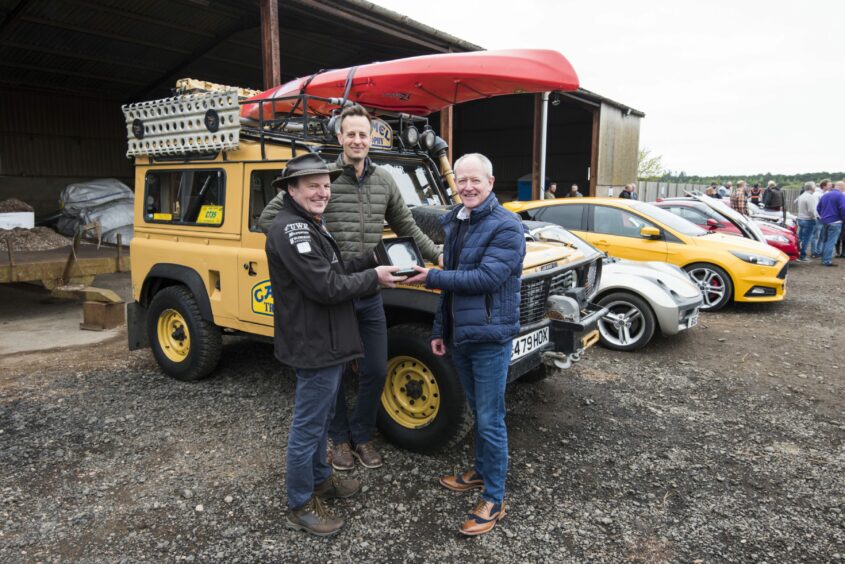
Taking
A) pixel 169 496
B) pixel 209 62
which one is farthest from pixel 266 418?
pixel 209 62

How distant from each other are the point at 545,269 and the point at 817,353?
4378 mm

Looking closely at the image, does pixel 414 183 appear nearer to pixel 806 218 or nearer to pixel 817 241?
pixel 806 218

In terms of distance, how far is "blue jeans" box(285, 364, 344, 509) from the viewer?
9.04ft

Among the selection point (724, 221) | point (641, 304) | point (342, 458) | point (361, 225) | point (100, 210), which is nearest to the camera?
point (361, 225)

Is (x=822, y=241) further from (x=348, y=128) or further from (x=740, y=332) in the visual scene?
(x=348, y=128)

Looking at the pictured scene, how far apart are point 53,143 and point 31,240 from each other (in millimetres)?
8990

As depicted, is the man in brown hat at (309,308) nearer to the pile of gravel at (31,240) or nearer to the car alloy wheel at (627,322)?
the car alloy wheel at (627,322)

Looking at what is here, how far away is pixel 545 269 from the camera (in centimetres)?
375

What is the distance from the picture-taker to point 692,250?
25.5ft

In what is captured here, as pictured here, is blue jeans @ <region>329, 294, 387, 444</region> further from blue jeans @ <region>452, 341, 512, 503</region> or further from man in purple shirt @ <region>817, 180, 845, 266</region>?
man in purple shirt @ <region>817, 180, 845, 266</region>

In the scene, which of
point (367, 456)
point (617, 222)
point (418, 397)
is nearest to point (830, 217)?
point (617, 222)

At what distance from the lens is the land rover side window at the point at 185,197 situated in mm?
4441

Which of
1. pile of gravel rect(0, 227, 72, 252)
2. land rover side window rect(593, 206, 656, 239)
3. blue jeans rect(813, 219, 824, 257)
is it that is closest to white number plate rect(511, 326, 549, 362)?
land rover side window rect(593, 206, 656, 239)

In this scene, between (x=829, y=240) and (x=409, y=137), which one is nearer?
(x=409, y=137)
